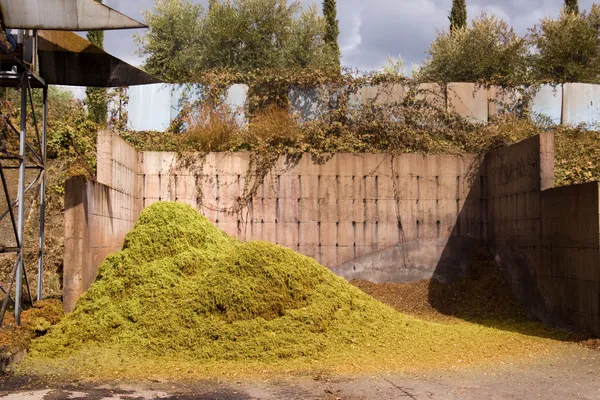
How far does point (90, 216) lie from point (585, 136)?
10.1 metres

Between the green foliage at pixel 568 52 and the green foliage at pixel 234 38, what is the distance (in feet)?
23.9

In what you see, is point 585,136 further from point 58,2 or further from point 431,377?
point 58,2

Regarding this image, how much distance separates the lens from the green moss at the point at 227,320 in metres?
7.35

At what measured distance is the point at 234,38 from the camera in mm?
21344

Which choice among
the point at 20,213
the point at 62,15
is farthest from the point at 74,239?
the point at 62,15

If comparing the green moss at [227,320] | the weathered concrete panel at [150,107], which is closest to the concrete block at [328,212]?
the green moss at [227,320]

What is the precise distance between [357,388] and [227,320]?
7.27 ft

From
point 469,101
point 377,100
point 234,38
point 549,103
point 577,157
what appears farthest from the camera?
point 234,38

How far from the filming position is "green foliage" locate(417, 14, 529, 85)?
18.4m

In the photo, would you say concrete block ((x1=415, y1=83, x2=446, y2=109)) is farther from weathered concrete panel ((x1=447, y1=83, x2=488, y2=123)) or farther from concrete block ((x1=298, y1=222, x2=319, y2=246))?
concrete block ((x1=298, y1=222, x2=319, y2=246))

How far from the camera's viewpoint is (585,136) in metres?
13.0

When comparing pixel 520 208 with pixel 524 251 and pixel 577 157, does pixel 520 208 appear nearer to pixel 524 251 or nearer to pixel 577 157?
pixel 524 251

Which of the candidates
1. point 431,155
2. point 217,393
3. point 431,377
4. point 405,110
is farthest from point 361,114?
point 217,393

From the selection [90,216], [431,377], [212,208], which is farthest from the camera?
[212,208]
